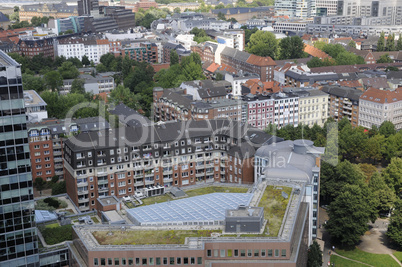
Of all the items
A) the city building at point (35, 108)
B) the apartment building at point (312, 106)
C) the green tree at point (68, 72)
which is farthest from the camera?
the green tree at point (68, 72)

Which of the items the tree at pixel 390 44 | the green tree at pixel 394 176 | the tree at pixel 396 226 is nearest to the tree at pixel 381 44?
the tree at pixel 390 44

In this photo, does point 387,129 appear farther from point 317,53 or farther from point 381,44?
A: point 381,44

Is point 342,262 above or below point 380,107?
below

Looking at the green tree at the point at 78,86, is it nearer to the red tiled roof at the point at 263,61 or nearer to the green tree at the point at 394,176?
the red tiled roof at the point at 263,61

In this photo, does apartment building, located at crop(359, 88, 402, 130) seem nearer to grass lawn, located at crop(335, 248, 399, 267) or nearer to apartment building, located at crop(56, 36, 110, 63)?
grass lawn, located at crop(335, 248, 399, 267)

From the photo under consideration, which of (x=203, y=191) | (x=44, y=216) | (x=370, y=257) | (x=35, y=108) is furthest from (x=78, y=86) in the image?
(x=370, y=257)

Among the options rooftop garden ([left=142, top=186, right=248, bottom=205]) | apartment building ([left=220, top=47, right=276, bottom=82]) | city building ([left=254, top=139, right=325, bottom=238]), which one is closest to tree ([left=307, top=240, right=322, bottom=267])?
city building ([left=254, top=139, right=325, bottom=238])
